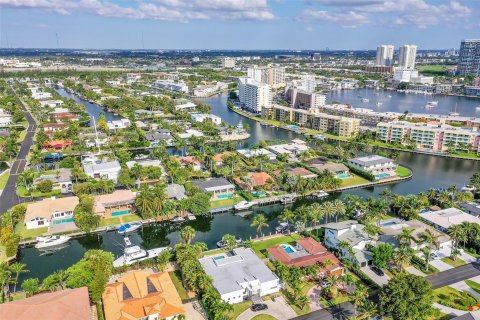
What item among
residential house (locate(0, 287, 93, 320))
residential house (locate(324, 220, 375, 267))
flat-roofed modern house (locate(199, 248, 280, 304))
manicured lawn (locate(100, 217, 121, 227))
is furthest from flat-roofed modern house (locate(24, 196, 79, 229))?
residential house (locate(324, 220, 375, 267))

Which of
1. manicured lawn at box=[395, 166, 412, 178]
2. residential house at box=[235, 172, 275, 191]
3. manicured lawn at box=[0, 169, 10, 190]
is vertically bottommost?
manicured lawn at box=[395, 166, 412, 178]

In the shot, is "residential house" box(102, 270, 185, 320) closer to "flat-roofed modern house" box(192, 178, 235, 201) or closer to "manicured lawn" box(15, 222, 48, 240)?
"manicured lawn" box(15, 222, 48, 240)

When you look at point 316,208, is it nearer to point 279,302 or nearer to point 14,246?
point 279,302

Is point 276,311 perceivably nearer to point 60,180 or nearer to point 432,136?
point 60,180

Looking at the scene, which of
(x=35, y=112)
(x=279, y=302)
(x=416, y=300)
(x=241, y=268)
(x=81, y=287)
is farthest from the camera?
(x=35, y=112)

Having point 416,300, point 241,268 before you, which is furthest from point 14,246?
point 416,300
